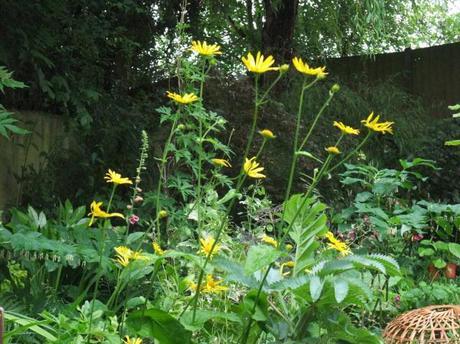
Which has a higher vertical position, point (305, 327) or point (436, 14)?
point (436, 14)

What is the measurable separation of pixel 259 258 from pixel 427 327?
1.17m

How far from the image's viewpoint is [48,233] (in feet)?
10.7

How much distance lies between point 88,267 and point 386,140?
4.51 m

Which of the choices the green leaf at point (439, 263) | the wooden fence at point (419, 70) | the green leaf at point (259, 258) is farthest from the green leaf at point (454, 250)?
the wooden fence at point (419, 70)

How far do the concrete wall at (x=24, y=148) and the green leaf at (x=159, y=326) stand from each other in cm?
302

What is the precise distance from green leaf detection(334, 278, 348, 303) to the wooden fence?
694 cm

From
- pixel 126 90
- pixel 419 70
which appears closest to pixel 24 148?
pixel 126 90

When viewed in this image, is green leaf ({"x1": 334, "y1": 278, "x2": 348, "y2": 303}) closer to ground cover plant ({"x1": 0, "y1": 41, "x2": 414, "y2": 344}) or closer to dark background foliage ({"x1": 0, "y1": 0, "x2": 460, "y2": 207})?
ground cover plant ({"x1": 0, "y1": 41, "x2": 414, "y2": 344})

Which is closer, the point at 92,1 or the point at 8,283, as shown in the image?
the point at 8,283

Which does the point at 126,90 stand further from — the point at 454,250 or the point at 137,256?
the point at 137,256

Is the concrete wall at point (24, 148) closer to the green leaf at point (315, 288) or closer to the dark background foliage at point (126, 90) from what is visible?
the dark background foliage at point (126, 90)

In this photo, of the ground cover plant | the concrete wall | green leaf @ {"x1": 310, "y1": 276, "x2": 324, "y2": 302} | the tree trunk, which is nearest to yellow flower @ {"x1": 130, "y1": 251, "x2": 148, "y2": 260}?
the ground cover plant

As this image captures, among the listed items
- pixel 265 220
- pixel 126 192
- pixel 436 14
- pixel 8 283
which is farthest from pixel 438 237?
pixel 436 14

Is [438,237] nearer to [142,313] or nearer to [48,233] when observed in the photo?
[48,233]
